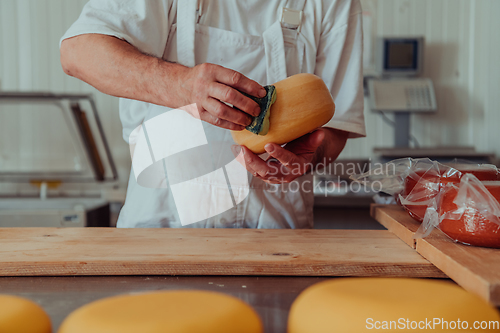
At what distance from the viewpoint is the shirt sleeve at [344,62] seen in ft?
3.51

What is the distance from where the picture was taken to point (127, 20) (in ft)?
2.91

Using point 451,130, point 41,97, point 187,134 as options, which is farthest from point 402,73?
point 41,97

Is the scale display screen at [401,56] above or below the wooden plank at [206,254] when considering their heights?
above

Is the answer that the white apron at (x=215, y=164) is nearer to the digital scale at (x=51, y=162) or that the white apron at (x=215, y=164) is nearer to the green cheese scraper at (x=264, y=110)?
the green cheese scraper at (x=264, y=110)

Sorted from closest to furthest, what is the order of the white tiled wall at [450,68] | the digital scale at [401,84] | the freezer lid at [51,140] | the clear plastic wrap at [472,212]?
the clear plastic wrap at [472,212]
the freezer lid at [51,140]
the digital scale at [401,84]
the white tiled wall at [450,68]

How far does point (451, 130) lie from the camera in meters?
2.71

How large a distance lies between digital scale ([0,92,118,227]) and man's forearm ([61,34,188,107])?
1.36 m

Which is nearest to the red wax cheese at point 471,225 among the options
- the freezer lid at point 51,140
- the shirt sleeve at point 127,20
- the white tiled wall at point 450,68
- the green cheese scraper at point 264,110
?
the green cheese scraper at point 264,110

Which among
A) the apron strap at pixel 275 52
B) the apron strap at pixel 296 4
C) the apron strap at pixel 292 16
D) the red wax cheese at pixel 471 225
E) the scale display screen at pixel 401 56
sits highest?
the scale display screen at pixel 401 56

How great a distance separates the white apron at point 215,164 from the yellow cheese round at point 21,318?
1.85ft

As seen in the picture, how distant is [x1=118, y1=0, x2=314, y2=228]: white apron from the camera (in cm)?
100

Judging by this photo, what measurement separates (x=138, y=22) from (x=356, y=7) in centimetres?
60

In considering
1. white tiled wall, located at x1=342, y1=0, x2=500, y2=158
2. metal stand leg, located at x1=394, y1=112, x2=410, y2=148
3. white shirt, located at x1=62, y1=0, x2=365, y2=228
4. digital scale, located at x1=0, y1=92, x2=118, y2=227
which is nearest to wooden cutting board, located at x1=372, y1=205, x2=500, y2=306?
white shirt, located at x1=62, y1=0, x2=365, y2=228

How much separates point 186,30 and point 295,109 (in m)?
0.41
